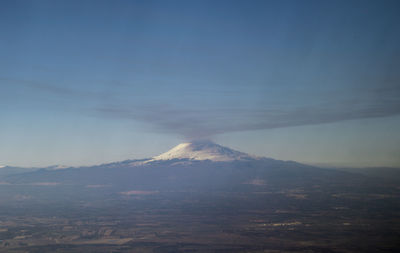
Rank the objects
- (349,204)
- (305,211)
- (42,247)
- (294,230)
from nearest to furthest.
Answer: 1. (42,247)
2. (294,230)
3. (305,211)
4. (349,204)

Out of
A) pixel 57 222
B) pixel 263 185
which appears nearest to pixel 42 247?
pixel 57 222

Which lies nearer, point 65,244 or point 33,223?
point 65,244

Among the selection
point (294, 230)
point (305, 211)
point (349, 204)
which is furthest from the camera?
point (349, 204)

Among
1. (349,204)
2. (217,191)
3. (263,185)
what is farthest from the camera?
(263,185)

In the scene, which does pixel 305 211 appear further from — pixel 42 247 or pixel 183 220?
pixel 42 247

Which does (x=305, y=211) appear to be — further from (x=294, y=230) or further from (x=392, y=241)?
(x=392, y=241)

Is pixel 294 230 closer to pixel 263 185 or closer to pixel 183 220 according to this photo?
pixel 183 220

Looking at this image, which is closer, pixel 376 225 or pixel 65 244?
pixel 65 244

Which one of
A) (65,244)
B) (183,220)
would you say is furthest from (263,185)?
(65,244)

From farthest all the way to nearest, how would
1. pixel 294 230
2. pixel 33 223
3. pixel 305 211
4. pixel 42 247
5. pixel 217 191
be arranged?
pixel 217 191 < pixel 305 211 < pixel 33 223 < pixel 294 230 < pixel 42 247
